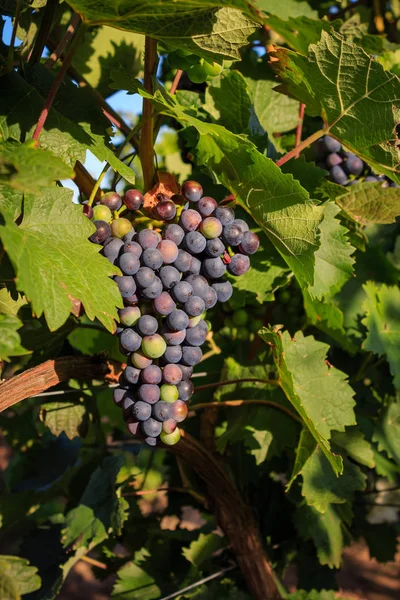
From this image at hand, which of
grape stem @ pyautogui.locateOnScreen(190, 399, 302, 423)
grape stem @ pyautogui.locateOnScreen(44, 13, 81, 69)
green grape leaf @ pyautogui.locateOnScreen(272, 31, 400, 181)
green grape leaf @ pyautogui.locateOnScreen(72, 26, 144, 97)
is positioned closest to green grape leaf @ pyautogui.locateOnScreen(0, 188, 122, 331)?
grape stem @ pyautogui.locateOnScreen(44, 13, 81, 69)

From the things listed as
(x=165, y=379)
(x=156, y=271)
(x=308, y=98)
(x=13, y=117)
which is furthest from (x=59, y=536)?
(x=308, y=98)

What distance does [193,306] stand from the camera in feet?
2.88

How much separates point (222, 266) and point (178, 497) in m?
1.16

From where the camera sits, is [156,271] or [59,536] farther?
[59,536]

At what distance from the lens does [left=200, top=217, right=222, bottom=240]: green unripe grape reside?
89 cm

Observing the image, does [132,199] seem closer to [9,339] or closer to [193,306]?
[193,306]

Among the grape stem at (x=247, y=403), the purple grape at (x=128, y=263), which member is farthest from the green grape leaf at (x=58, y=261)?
the grape stem at (x=247, y=403)

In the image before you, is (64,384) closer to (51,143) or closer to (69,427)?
(69,427)

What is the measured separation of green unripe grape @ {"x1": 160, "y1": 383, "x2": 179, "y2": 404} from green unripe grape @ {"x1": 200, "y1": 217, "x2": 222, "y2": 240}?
0.78 ft

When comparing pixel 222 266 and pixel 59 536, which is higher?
pixel 222 266

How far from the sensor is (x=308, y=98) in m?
1.04

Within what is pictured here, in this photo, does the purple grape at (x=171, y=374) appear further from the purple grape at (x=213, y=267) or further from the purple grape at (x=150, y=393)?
the purple grape at (x=213, y=267)

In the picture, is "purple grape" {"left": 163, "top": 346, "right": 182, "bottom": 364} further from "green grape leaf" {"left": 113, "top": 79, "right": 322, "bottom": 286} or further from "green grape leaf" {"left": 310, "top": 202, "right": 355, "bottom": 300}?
"green grape leaf" {"left": 310, "top": 202, "right": 355, "bottom": 300}

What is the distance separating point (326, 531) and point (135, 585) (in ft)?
1.73
